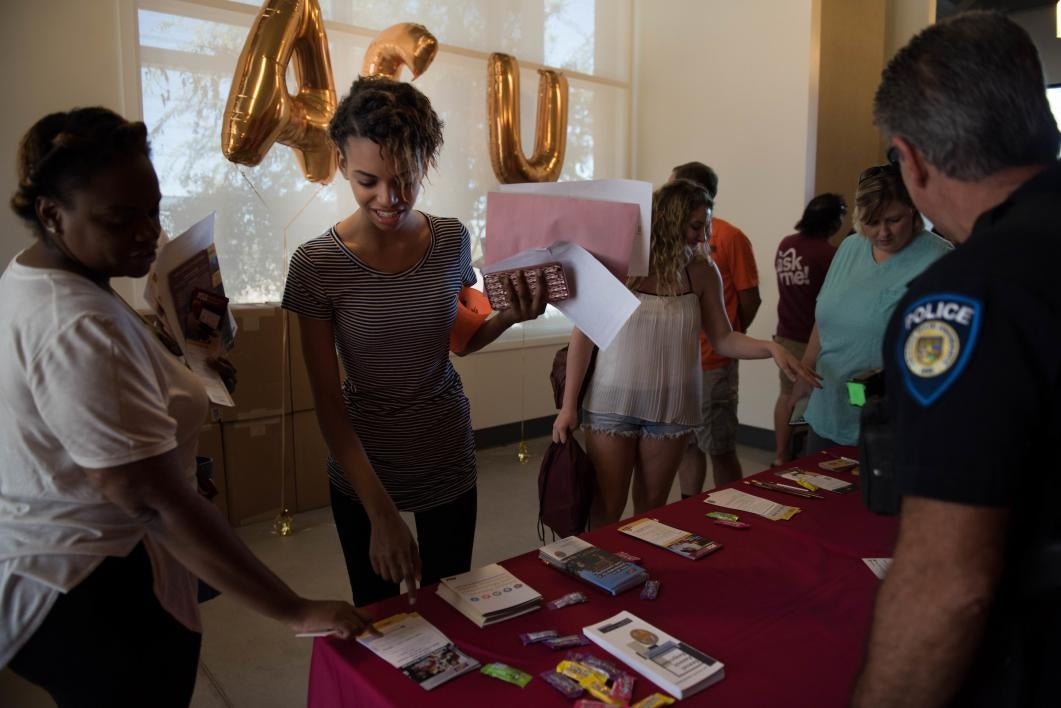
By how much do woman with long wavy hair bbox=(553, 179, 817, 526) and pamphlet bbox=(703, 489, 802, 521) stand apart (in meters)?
0.50

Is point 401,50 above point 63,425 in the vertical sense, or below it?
above

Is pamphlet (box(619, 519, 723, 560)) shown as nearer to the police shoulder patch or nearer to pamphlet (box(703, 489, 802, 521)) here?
pamphlet (box(703, 489, 802, 521))

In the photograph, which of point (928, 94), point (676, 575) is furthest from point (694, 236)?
point (928, 94)

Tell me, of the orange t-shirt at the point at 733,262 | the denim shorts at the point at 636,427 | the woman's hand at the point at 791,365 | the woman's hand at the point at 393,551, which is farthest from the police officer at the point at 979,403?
the orange t-shirt at the point at 733,262

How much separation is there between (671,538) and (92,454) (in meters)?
1.01

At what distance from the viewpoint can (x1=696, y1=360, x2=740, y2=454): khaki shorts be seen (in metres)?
3.33

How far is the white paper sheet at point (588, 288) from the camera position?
140cm

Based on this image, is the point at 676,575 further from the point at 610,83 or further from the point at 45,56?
the point at 610,83

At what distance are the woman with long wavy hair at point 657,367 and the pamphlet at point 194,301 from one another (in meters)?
1.11

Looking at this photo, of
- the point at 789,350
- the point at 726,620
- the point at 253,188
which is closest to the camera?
the point at 726,620

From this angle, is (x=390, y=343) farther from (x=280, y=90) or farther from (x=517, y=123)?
(x=517, y=123)

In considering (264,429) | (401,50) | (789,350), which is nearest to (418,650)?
(264,429)

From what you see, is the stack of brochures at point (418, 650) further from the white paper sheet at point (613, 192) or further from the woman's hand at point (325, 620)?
the white paper sheet at point (613, 192)

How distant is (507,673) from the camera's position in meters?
0.98
